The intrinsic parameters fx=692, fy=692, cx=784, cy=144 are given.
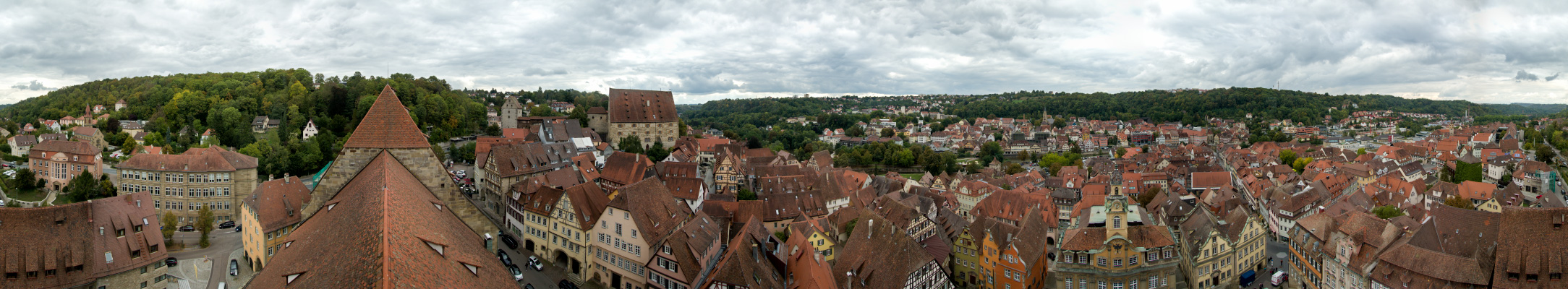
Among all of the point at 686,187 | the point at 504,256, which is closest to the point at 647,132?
the point at 686,187

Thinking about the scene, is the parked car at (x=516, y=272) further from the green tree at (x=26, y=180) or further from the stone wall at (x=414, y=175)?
the green tree at (x=26, y=180)

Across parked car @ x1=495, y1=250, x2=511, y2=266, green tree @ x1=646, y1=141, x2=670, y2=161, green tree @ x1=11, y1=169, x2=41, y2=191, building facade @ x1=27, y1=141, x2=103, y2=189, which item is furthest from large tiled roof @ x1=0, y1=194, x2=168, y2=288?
green tree @ x1=646, y1=141, x2=670, y2=161

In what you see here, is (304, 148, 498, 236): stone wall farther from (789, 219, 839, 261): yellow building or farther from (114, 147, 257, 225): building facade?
(114, 147, 257, 225): building facade

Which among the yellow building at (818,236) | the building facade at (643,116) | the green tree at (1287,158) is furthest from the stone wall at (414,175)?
the green tree at (1287,158)

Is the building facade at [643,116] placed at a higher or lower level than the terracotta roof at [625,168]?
higher

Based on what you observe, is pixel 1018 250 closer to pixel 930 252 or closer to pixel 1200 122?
pixel 930 252

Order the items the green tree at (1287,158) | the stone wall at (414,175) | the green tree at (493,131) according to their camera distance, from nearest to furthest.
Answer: the stone wall at (414,175), the green tree at (493,131), the green tree at (1287,158)
